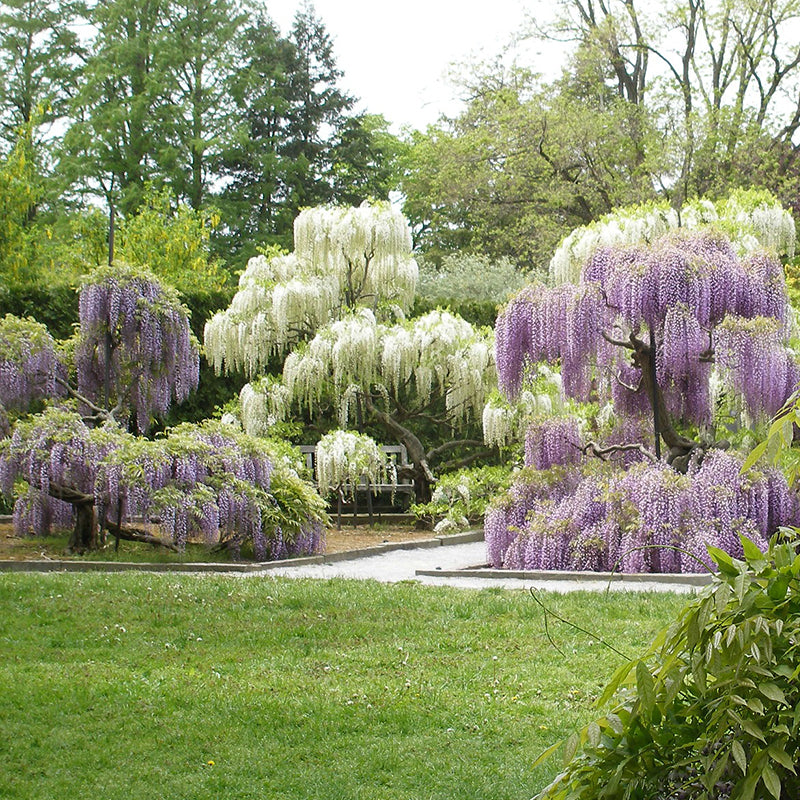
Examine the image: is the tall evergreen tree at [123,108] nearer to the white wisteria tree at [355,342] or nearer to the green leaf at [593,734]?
the white wisteria tree at [355,342]

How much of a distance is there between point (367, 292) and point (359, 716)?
12208 mm

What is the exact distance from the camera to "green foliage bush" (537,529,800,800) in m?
1.81

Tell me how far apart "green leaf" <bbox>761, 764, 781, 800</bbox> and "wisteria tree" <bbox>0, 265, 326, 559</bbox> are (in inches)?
322

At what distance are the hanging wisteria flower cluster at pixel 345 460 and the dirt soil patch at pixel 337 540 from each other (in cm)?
68

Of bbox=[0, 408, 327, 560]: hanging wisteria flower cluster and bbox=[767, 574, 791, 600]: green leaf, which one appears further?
bbox=[0, 408, 327, 560]: hanging wisteria flower cluster

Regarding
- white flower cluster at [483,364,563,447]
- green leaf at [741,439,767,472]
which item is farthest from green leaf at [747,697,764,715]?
white flower cluster at [483,364,563,447]

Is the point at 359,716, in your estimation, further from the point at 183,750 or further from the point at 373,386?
the point at 373,386

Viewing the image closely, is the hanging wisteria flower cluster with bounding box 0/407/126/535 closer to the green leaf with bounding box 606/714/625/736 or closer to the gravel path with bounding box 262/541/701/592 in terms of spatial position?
the gravel path with bounding box 262/541/701/592

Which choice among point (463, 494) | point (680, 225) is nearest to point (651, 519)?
point (463, 494)

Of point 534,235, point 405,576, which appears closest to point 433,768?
point 405,576

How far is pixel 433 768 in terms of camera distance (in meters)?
3.84

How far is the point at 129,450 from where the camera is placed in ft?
32.1

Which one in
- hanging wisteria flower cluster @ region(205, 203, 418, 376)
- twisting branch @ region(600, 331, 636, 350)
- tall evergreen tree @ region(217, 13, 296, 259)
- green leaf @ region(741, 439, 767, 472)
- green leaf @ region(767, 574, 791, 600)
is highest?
tall evergreen tree @ region(217, 13, 296, 259)

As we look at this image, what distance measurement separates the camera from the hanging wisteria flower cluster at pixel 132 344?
10.9 m
